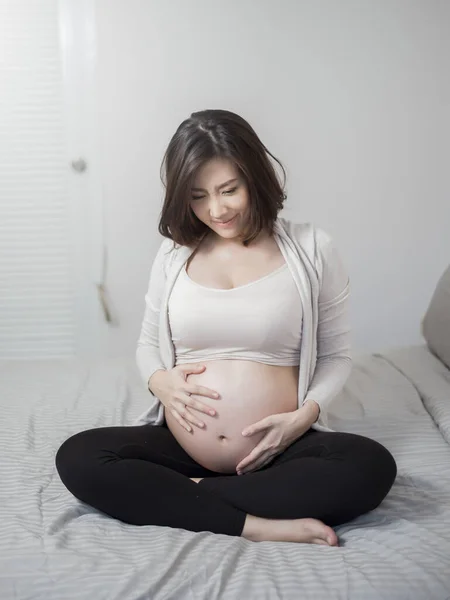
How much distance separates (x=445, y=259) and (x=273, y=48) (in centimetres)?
101

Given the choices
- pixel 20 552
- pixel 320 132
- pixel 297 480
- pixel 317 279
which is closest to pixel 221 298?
pixel 317 279

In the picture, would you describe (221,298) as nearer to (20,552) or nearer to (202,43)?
(20,552)

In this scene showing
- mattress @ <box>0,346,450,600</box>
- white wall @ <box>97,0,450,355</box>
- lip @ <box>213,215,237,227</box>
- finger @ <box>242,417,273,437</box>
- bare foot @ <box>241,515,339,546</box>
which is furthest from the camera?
white wall @ <box>97,0,450,355</box>

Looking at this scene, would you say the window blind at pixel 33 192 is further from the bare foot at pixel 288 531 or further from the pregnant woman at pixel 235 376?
the bare foot at pixel 288 531

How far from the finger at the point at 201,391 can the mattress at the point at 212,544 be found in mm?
265

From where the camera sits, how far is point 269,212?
1530mm

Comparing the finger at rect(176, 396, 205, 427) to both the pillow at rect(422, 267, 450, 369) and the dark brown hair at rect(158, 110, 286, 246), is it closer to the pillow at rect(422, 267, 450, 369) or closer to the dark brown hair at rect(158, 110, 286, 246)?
the dark brown hair at rect(158, 110, 286, 246)

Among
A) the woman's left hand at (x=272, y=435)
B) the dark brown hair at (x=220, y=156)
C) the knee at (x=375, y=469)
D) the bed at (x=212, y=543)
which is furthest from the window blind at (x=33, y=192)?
the knee at (x=375, y=469)

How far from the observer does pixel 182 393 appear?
1.46 m

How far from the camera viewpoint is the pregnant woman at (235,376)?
128 centimetres

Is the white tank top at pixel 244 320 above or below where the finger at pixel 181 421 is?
above

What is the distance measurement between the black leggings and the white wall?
1.79 meters

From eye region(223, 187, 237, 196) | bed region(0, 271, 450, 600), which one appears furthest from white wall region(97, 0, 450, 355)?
eye region(223, 187, 237, 196)

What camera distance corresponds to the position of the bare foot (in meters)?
1.24
